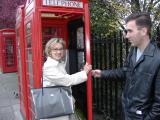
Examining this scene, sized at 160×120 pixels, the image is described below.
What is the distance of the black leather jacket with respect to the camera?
9.03 ft

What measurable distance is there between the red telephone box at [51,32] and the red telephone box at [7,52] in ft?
32.1

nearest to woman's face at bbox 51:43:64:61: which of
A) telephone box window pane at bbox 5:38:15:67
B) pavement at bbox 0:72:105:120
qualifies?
pavement at bbox 0:72:105:120

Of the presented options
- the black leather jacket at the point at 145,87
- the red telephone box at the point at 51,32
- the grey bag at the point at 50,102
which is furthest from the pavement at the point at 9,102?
the black leather jacket at the point at 145,87

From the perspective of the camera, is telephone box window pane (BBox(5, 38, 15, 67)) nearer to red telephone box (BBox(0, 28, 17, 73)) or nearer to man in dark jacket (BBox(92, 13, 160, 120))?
red telephone box (BBox(0, 28, 17, 73))

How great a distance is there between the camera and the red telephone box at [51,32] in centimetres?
420

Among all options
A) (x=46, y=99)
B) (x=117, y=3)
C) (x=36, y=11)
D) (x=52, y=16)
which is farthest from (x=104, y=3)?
(x=46, y=99)

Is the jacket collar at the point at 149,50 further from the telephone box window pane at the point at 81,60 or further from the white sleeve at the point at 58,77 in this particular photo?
the telephone box window pane at the point at 81,60

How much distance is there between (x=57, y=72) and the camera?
3.85 m

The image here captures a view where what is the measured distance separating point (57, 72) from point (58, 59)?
20 cm

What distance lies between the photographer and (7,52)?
1567cm

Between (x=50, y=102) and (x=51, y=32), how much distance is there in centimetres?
194

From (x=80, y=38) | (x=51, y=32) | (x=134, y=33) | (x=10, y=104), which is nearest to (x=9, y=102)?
(x=10, y=104)

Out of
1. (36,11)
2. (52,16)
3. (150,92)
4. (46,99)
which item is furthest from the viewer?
(52,16)

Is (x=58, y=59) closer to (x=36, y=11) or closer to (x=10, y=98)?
(x=36, y=11)
